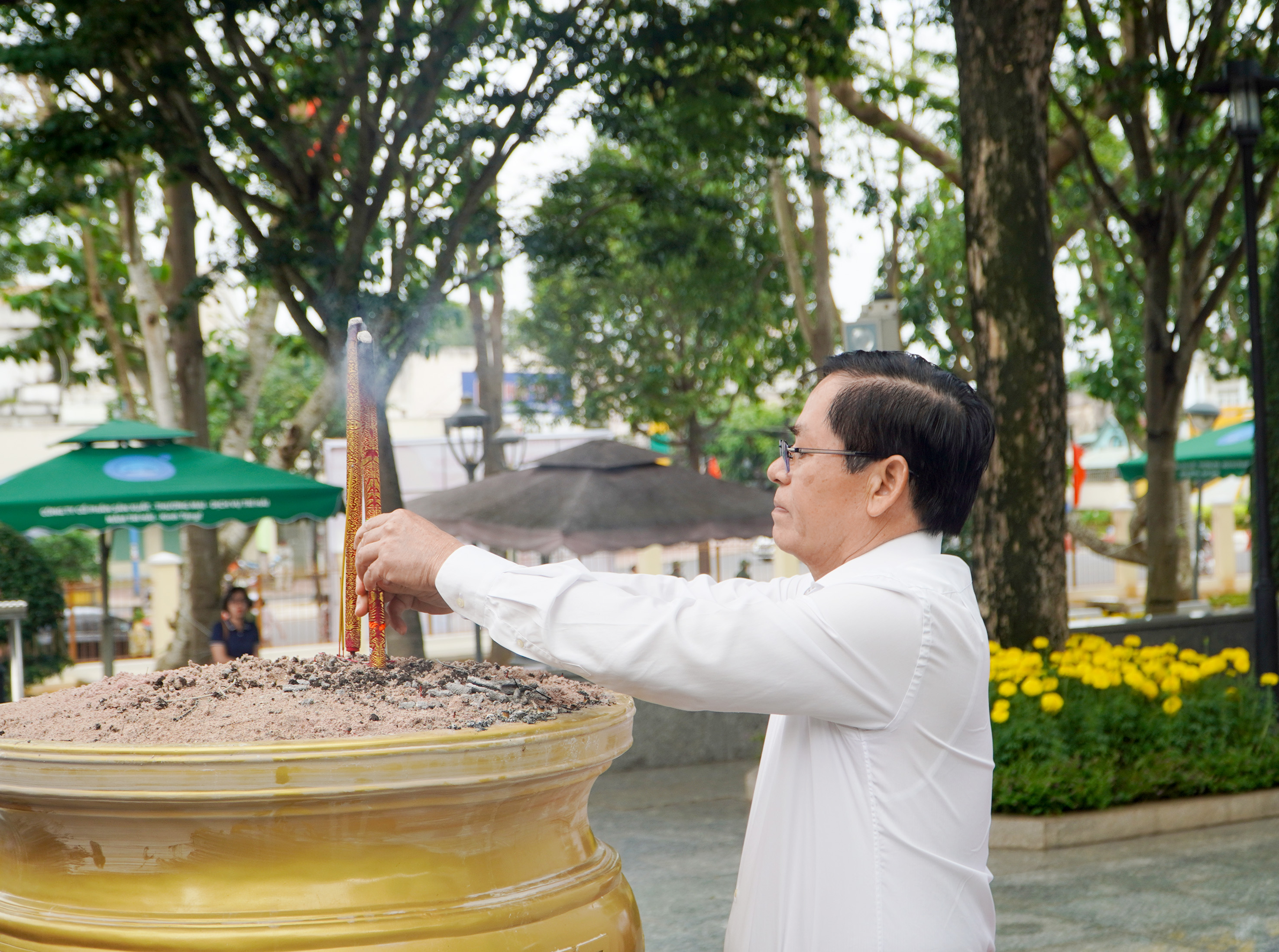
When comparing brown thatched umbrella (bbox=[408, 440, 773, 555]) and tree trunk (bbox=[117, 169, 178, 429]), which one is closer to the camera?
brown thatched umbrella (bbox=[408, 440, 773, 555])

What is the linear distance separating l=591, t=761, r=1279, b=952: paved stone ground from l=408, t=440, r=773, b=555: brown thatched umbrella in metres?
2.56

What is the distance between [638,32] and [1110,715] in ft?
20.0

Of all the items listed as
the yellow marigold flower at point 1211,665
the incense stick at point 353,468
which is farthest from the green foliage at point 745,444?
the incense stick at point 353,468

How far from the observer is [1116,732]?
6637mm

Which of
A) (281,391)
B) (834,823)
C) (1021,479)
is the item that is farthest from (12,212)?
(281,391)

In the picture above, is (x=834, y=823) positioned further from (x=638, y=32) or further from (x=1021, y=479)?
(x=638, y=32)

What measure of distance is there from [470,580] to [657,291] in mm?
22285

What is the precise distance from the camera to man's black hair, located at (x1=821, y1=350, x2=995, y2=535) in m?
1.81

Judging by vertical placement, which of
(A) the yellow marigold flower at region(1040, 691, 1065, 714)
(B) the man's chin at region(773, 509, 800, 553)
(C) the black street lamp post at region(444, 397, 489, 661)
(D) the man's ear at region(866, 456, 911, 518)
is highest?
(C) the black street lamp post at region(444, 397, 489, 661)

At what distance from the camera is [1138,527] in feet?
64.3

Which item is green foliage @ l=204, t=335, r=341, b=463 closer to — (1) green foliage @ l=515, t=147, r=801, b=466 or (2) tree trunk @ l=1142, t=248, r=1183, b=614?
(1) green foliage @ l=515, t=147, r=801, b=466

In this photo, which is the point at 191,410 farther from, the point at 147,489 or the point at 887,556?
the point at 887,556

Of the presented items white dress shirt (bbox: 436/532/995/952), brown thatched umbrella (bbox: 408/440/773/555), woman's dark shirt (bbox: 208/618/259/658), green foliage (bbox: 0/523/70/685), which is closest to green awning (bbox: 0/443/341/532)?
woman's dark shirt (bbox: 208/618/259/658)

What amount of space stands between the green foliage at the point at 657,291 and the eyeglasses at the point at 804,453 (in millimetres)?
8960
